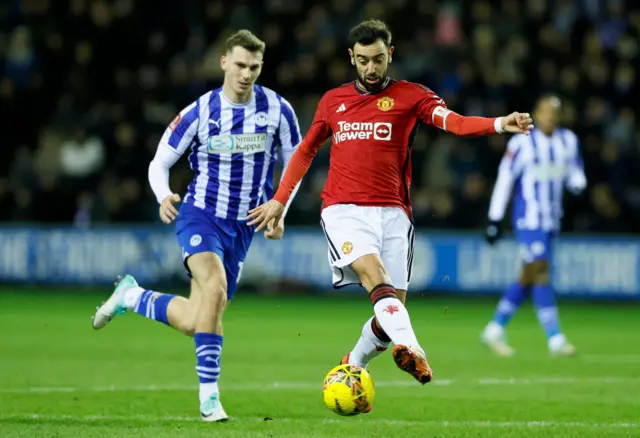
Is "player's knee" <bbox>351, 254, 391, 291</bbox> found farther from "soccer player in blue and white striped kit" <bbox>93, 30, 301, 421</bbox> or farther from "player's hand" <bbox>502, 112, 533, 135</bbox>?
"player's hand" <bbox>502, 112, 533, 135</bbox>

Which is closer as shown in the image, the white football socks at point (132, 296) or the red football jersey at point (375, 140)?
the red football jersey at point (375, 140)

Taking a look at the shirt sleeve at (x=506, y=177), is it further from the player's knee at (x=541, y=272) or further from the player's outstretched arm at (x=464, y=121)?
the player's outstretched arm at (x=464, y=121)

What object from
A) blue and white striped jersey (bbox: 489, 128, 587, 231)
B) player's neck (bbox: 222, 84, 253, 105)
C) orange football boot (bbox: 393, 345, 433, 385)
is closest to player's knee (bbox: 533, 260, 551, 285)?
blue and white striped jersey (bbox: 489, 128, 587, 231)

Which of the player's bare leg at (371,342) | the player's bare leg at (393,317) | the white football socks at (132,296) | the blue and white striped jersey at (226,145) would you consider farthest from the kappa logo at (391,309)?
the white football socks at (132,296)

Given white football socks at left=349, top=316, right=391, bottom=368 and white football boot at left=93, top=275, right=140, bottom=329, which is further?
white football boot at left=93, top=275, right=140, bottom=329

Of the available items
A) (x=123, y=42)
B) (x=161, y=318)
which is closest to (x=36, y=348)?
(x=161, y=318)

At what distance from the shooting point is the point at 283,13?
Result: 65.8ft

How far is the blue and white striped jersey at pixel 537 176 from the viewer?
11844mm

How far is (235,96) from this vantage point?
7.97m

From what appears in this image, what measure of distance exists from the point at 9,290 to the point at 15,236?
31.2 inches

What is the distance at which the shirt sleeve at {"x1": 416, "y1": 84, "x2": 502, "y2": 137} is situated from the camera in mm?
6590

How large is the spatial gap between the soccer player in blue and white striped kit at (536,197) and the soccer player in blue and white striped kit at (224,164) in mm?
4214

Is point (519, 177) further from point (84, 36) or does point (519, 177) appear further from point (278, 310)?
point (84, 36)

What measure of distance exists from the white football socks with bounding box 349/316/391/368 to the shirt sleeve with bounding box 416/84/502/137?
1333mm
